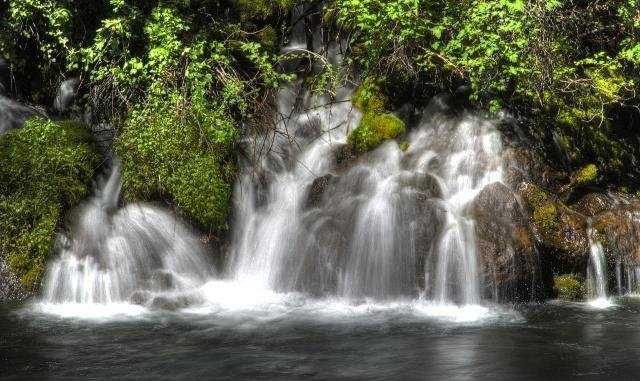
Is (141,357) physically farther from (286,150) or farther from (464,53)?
(464,53)

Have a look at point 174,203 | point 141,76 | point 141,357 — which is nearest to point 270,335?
point 141,357

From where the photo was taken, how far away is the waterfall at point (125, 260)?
8117 mm

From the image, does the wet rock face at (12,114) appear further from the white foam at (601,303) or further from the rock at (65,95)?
the white foam at (601,303)

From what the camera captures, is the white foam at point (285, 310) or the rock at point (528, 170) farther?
the rock at point (528, 170)

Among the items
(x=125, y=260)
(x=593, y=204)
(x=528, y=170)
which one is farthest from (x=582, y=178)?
(x=125, y=260)

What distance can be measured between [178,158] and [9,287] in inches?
92.1

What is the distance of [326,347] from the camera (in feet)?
21.8

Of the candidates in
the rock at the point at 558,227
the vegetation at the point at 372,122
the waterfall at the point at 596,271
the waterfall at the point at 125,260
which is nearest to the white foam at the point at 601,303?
the waterfall at the point at 596,271

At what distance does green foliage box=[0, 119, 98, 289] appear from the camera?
326 inches

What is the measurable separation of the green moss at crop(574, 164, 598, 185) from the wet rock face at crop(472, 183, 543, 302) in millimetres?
1351

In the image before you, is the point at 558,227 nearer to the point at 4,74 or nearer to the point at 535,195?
the point at 535,195

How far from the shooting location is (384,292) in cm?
806

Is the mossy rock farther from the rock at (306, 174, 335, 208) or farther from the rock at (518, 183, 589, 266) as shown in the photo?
the rock at (306, 174, 335, 208)

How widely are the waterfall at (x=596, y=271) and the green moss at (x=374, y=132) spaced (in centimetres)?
288
